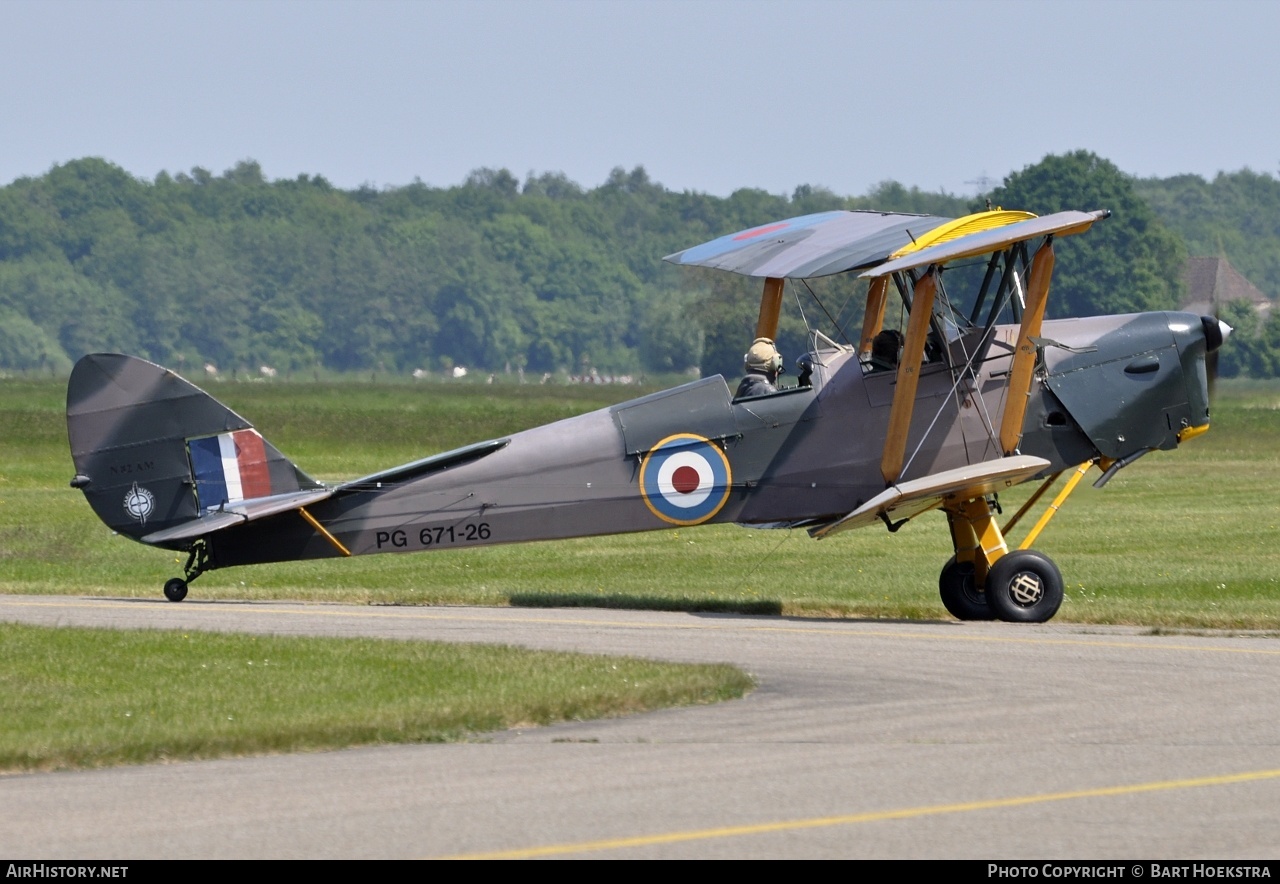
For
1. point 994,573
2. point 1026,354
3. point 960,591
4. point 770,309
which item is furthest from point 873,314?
point 994,573

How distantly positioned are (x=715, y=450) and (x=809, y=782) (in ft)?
22.5

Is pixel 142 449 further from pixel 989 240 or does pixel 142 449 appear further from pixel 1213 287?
pixel 1213 287

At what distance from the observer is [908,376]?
14.1m

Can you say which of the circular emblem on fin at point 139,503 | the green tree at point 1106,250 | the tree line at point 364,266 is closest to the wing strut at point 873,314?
the circular emblem on fin at point 139,503

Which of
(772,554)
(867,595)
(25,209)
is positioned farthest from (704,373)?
(25,209)

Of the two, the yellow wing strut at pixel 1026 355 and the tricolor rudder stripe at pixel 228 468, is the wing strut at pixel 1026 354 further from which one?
the tricolor rudder stripe at pixel 228 468

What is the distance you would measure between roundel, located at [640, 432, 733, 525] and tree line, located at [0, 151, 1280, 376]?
8839 centimetres

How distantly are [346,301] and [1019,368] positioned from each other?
118078 millimetres

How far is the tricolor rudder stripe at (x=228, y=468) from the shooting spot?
1464cm

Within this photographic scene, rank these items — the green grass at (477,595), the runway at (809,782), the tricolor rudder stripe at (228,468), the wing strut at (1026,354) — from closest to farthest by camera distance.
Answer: the runway at (809,782) → the green grass at (477,595) → the wing strut at (1026,354) → the tricolor rudder stripe at (228,468)

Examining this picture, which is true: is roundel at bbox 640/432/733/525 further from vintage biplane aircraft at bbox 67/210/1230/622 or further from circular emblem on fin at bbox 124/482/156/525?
circular emblem on fin at bbox 124/482/156/525

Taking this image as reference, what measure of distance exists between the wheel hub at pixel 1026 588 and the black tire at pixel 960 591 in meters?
0.64

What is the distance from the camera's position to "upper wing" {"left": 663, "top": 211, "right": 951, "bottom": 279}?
14.2m
